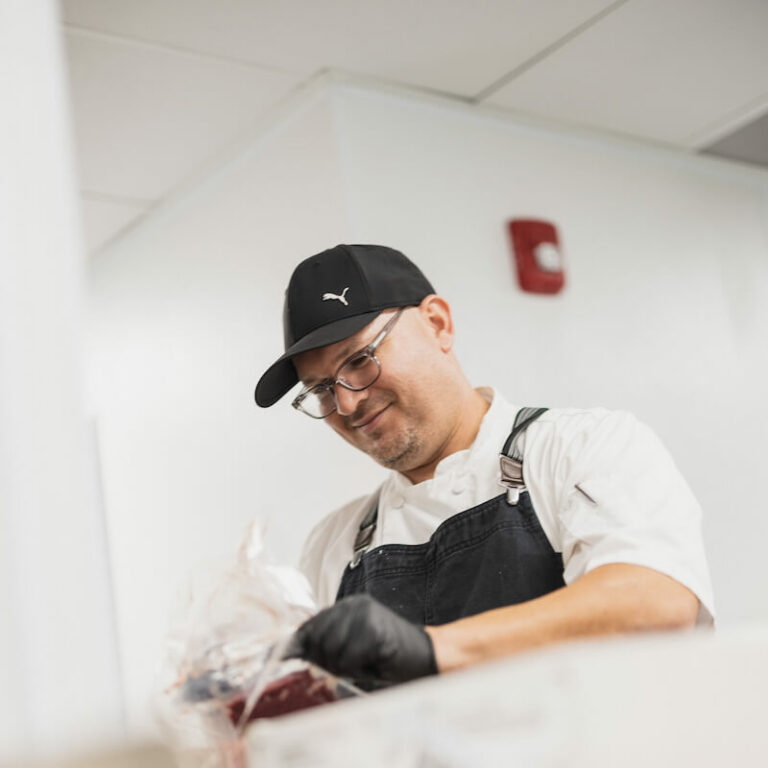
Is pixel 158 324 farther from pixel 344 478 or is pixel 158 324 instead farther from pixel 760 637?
pixel 760 637

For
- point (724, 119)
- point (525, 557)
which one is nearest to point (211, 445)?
point (525, 557)

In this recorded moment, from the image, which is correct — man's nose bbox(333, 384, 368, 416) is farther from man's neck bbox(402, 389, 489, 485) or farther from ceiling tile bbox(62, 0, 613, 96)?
ceiling tile bbox(62, 0, 613, 96)

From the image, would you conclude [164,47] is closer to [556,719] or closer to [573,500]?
[573,500]

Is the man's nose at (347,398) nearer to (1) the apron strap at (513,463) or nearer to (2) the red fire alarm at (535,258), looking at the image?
(1) the apron strap at (513,463)

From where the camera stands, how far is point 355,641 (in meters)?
0.80

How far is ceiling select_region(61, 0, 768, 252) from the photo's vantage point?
1887 millimetres

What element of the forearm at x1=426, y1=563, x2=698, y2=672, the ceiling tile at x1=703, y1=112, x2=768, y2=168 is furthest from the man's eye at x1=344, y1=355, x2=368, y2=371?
the ceiling tile at x1=703, y1=112, x2=768, y2=168

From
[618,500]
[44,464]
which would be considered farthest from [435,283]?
[44,464]

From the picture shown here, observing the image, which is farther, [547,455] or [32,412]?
[547,455]

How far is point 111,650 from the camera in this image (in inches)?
20.3

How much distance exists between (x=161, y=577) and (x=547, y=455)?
111cm

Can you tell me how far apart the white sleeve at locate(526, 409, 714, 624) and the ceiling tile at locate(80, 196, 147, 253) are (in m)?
1.33

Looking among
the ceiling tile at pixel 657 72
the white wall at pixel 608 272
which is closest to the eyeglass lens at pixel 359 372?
the white wall at pixel 608 272

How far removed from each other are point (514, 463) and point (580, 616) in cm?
38
